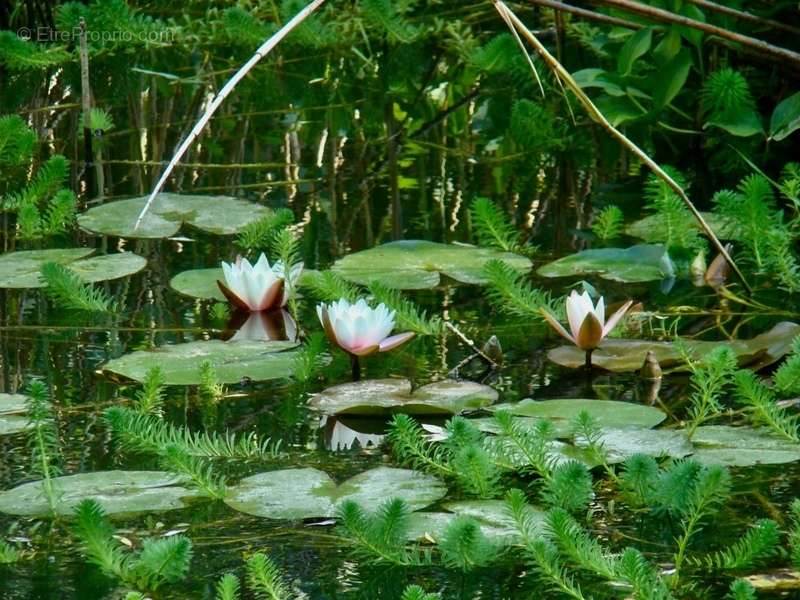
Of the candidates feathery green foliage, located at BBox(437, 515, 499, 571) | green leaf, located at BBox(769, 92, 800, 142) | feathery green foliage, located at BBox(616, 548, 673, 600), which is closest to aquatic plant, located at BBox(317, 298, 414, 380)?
feathery green foliage, located at BBox(437, 515, 499, 571)

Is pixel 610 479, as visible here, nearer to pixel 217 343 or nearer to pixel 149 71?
pixel 217 343

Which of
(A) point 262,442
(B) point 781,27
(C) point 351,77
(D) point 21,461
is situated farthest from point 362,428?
(C) point 351,77

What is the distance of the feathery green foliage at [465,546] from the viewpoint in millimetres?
1464

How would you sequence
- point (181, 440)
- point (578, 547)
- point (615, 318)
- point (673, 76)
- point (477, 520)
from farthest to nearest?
point (673, 76)
point (615, 318)
point (181, 440)
point (477, 520)
point (578, 547)

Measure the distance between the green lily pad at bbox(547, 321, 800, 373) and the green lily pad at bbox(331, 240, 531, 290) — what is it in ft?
1.47

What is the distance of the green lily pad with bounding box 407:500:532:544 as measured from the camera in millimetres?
1607

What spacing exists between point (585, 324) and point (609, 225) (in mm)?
809

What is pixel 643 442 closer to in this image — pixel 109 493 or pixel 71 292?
pixel 109 493

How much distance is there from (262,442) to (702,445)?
609mm

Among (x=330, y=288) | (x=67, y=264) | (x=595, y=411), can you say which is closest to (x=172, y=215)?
(x=67, y=264)

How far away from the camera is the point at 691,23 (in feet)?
7.84

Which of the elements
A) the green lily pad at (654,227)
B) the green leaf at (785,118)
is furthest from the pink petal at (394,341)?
the green leaf at (785,118)

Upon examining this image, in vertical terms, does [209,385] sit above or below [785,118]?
below

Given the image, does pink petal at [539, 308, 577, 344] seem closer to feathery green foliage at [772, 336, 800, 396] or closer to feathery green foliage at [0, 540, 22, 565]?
feathery green foliage at [772, 336, 800, 396]
